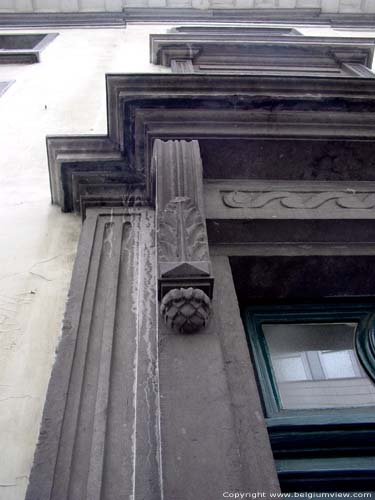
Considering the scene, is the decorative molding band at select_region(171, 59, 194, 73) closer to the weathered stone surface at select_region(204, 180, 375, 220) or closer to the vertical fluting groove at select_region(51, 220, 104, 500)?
the weathered stone surface at select_region(204, 180, 375, 220)

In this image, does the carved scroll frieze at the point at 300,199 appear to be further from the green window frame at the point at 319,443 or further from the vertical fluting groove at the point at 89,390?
the green window frame at the point at 319,443

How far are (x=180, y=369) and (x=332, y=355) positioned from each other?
1.16 m

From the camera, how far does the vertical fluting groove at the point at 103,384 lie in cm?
166

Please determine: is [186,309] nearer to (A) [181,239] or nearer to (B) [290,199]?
(A) [181,239]

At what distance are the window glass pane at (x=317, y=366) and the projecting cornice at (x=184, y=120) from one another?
1.17 meters

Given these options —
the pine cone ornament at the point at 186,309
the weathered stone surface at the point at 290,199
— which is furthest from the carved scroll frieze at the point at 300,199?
the pine cone ornament at the point at 186,309

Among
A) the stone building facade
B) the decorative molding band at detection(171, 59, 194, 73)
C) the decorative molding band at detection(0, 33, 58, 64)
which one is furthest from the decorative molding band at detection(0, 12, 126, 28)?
the stone building facade

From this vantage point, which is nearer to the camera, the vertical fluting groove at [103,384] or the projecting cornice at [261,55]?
the vertical fluting groove at [103,384]

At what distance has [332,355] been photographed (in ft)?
8.63

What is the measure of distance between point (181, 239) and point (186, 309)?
0.45 m

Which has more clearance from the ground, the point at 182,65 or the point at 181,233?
the point at 182,65

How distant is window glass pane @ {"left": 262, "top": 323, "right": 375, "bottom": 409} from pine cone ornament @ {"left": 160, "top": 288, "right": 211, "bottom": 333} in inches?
28.1

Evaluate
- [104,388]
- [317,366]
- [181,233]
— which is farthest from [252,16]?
[104,388]

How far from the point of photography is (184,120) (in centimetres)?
317
